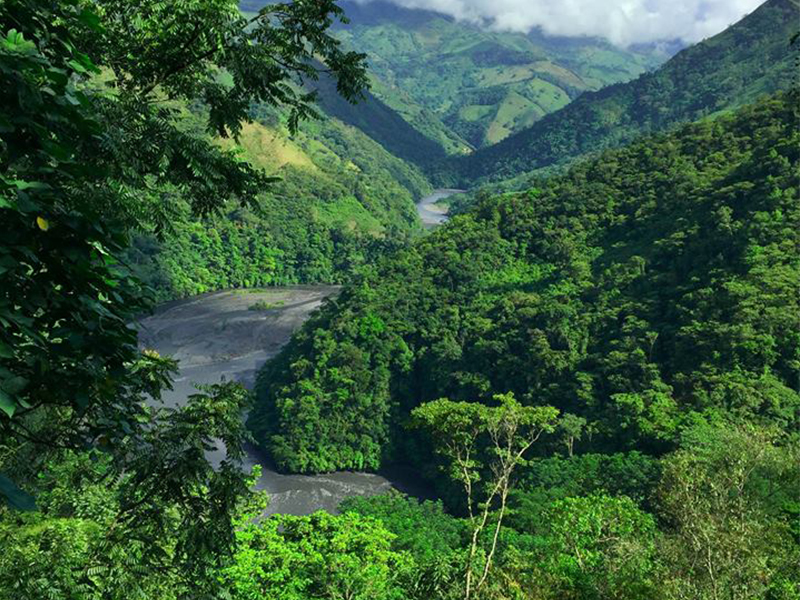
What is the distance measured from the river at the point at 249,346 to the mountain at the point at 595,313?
2547mm

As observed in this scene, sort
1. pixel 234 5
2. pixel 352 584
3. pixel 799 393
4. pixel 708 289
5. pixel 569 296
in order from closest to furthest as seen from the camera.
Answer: pixel 234 5 < pixel 352 584 < pixel 799 393 < pixel 708 289 < pixel 569 296

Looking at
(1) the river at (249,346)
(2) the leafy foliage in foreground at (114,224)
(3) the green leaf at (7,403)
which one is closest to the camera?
(3) the green leaf at (7,403)

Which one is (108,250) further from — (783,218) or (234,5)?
(783,218)

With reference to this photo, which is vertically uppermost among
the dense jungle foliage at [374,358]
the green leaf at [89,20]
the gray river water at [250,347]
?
Result: the green leaf at [89,20]

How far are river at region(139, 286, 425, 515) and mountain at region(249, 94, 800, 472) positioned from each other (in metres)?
2.55

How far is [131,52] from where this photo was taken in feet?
22.4

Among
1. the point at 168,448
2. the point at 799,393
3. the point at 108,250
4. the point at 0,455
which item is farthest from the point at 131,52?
the point at 799,393

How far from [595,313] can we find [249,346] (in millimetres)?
47270

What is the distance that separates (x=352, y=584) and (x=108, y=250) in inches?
747

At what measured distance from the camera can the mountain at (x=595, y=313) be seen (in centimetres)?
4759

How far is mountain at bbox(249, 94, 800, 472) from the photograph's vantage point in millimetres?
47594

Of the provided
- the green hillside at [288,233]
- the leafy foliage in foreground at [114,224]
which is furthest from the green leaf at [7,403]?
the green hillside at [288,233]

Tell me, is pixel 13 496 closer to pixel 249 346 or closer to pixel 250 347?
pixel 250 347

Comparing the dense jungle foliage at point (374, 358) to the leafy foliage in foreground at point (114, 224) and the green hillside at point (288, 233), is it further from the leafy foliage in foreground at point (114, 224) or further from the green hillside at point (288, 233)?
the green hillside at point (288, 233)
